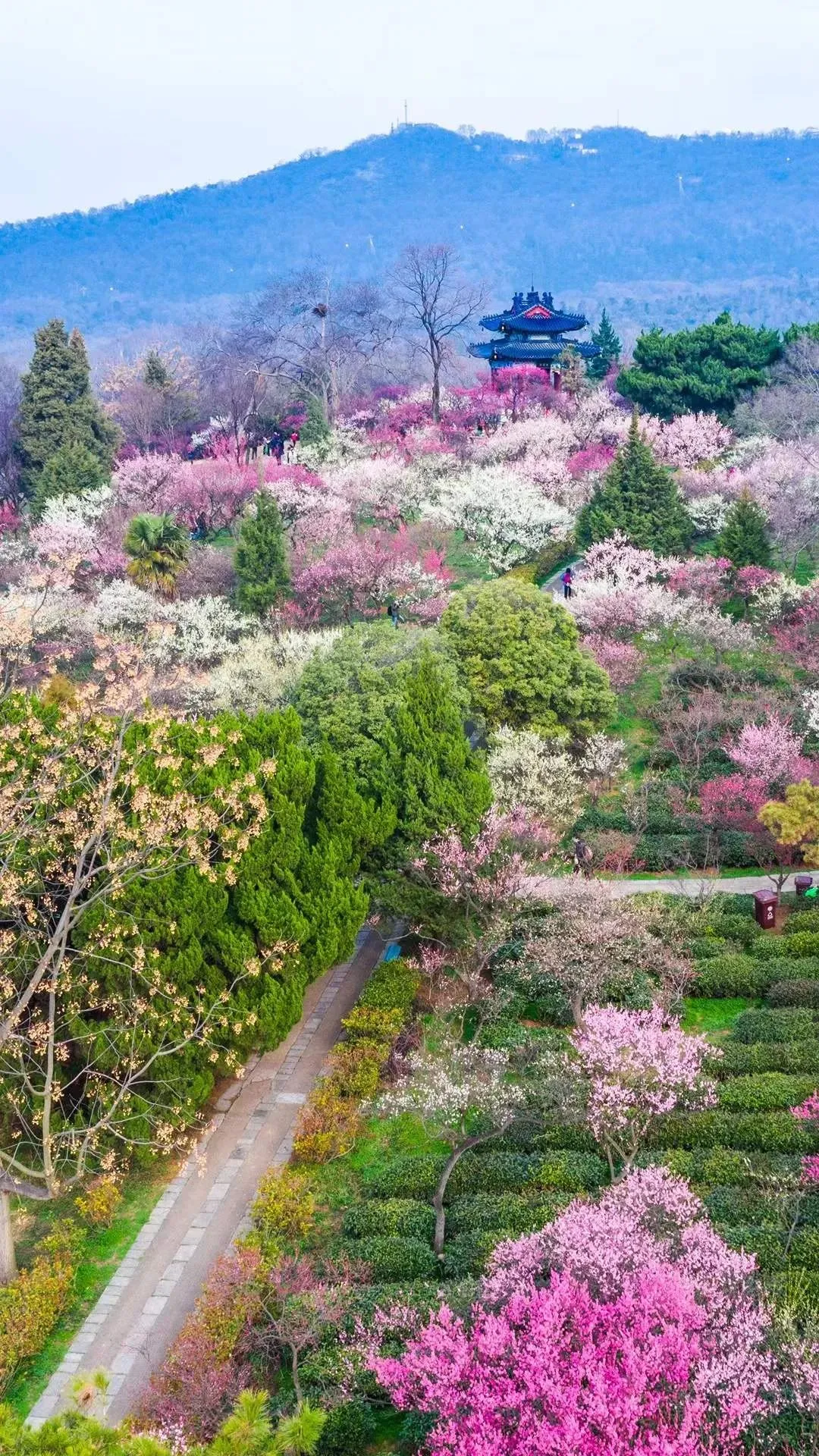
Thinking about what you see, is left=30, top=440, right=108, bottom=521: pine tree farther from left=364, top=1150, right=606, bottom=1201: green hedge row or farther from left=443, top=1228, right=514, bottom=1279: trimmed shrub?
left=443, top=1228, right=514, bottom=1279: trimmed shrub

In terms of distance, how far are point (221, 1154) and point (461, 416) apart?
43627mm

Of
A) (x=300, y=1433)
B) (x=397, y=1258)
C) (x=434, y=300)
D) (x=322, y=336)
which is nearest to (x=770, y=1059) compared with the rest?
(x=397, y=1258)

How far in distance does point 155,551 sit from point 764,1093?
23.7 m

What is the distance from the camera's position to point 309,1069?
1895 centimetres

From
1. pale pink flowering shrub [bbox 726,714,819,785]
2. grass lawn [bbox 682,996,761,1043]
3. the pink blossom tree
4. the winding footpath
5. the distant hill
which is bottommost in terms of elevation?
the winding footpath

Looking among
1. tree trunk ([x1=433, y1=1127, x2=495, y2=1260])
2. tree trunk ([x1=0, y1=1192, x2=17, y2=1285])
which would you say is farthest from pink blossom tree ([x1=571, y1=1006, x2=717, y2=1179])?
tree trunk ([x1=0, y1=1192, x2=17, y2=1285])

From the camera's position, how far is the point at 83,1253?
49.8 feet

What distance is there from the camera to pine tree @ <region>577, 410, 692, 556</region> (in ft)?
117

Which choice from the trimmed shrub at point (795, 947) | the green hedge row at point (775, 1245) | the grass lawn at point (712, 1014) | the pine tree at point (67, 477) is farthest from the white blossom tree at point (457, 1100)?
the pine tree at point (67, 477)

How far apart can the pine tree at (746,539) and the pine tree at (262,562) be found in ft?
44.4

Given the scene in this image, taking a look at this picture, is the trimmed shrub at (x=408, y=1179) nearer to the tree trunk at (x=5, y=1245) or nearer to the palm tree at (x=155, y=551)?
the tree trunk at (x=5, y=1245)

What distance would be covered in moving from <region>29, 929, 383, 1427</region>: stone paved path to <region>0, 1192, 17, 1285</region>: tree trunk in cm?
127

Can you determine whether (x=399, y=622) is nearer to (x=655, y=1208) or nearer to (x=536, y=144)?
(x=655, y=1208)

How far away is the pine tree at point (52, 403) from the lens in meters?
45.9
